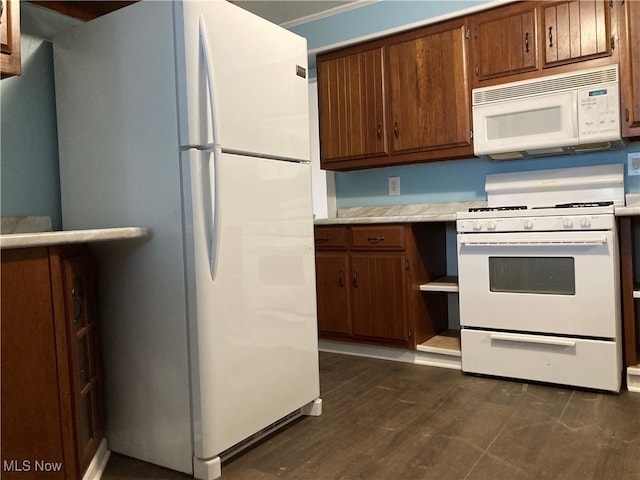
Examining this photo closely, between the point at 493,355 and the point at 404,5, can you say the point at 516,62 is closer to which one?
the point at 404,5

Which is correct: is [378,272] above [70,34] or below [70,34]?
below

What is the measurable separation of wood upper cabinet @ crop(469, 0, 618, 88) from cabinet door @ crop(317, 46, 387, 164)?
68cm

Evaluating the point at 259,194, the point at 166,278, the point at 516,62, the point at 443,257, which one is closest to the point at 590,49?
the point at 516,62

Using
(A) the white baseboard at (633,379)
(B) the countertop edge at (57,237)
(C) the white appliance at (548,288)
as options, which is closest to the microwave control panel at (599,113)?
(C) the white appliance at (548,288)

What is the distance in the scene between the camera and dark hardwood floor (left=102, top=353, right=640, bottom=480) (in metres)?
1.68

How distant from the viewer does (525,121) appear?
278cm

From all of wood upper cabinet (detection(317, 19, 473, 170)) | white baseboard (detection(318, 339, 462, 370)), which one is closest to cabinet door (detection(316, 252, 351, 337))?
white baseboard (detection(318, 339, 462, 370))

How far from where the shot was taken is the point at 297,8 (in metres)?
3.66

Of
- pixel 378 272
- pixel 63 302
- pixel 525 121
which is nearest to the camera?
pixel 63 302

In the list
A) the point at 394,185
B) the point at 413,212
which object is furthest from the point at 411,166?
the point at 413,212

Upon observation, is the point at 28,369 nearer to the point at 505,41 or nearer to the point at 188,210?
the point at 188,210

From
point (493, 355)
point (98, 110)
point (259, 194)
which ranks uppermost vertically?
point (98, 110)

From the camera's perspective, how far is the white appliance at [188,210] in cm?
167

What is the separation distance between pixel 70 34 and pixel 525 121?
2339 mm
